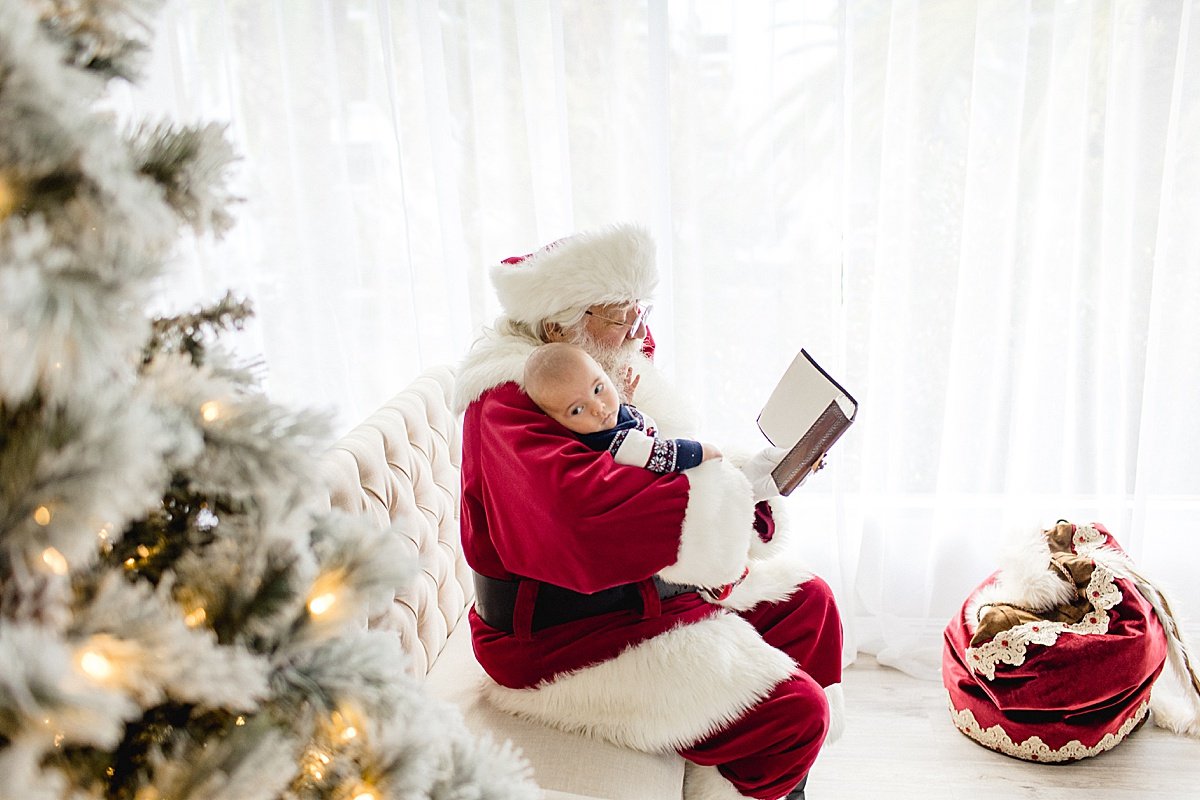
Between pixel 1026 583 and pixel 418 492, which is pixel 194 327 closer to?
pixel 418 492

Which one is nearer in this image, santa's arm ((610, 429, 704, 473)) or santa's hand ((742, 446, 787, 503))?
santa's arm ((610, 429, 704, 473))

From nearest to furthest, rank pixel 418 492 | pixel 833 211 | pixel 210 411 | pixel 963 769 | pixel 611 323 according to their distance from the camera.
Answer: pixel 210 411
pixel 611 323
pixel 418 492
pixel 963 769
pixel 833 211

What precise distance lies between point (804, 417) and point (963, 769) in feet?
3.45

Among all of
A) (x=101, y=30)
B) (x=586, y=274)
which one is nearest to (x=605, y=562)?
(x=586, y=274)

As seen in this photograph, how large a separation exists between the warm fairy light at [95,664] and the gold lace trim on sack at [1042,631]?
77.9 inches

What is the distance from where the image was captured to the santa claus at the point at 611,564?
1464 mm

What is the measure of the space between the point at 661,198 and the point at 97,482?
2.02 m

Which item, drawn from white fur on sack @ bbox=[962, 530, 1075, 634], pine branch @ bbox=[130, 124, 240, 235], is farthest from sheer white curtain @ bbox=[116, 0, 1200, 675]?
pine branch @ bbox=[130, 124, 240, 235]

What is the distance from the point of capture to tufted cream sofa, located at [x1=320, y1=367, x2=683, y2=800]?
57.9 inches

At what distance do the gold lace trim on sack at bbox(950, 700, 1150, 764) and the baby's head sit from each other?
1322 millimetres

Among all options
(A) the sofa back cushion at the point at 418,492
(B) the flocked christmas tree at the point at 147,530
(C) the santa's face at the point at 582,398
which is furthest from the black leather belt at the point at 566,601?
(B) the flocked christmas tree at the point at 147,530

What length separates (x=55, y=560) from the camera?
615 millimetres

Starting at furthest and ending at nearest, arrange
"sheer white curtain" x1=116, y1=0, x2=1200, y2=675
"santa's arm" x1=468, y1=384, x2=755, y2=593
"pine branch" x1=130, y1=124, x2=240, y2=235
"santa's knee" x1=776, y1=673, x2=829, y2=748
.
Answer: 1. "sheer white curtain" x1=116, y1=0, x2=1200, y2=675
2. "santa's knee" x1=776, y1=673, x2=829, y2=748
3. "santa's arm" x1=468, y1=384, x2=755, y2=593
4. "pine branch" x1=130, y1=124, x2=240, y2=235

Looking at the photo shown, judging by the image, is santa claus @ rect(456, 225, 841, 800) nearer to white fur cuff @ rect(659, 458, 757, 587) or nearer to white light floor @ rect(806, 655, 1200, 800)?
white fur cuff @ rect(659, 458, 757, 587)
